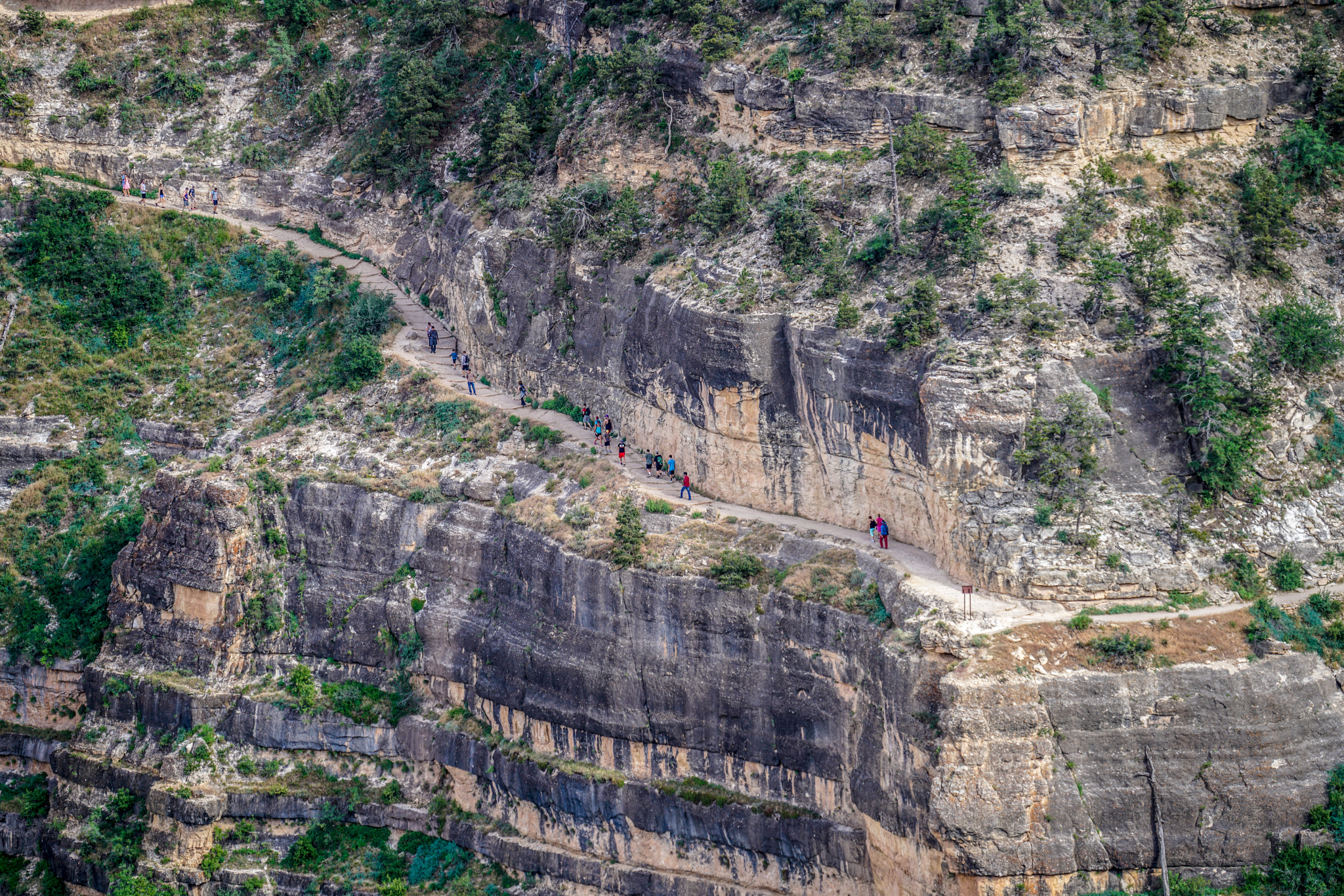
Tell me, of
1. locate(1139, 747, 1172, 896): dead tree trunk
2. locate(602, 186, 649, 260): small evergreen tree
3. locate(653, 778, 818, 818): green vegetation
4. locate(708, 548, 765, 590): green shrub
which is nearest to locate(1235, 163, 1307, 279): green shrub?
locate(1139, 747, 1172, 896): dead tree trunk

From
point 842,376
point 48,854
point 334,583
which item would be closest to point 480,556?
point 334,583

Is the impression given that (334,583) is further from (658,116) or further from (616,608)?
(658,116)

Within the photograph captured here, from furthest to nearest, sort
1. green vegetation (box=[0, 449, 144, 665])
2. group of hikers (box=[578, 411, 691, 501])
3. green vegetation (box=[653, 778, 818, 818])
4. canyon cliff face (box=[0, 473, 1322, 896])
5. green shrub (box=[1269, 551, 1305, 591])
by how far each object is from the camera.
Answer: green vegetation (box=[0, 449, 144, 665])
group of hikers (box=[578, 411, 691, 501])
green vegetation (box=[653, 778, 818, 818])
green shrub (box=[1269, 551, 1305, 591])
canyon cliff face (box=[0, 473, 1322, 896])

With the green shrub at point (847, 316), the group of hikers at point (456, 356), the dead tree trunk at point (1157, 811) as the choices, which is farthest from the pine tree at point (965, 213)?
the group of hikers at point (456, 356)

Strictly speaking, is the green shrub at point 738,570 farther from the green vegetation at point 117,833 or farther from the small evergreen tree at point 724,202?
the green vegetation at point 117,833

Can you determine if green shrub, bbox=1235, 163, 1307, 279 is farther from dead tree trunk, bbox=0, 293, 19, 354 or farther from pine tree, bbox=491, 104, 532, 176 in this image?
dead tree trunk, bbox=0, 293, 19, 354

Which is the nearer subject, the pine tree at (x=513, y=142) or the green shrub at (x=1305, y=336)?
the green shrub at (x=1305, y=336)
